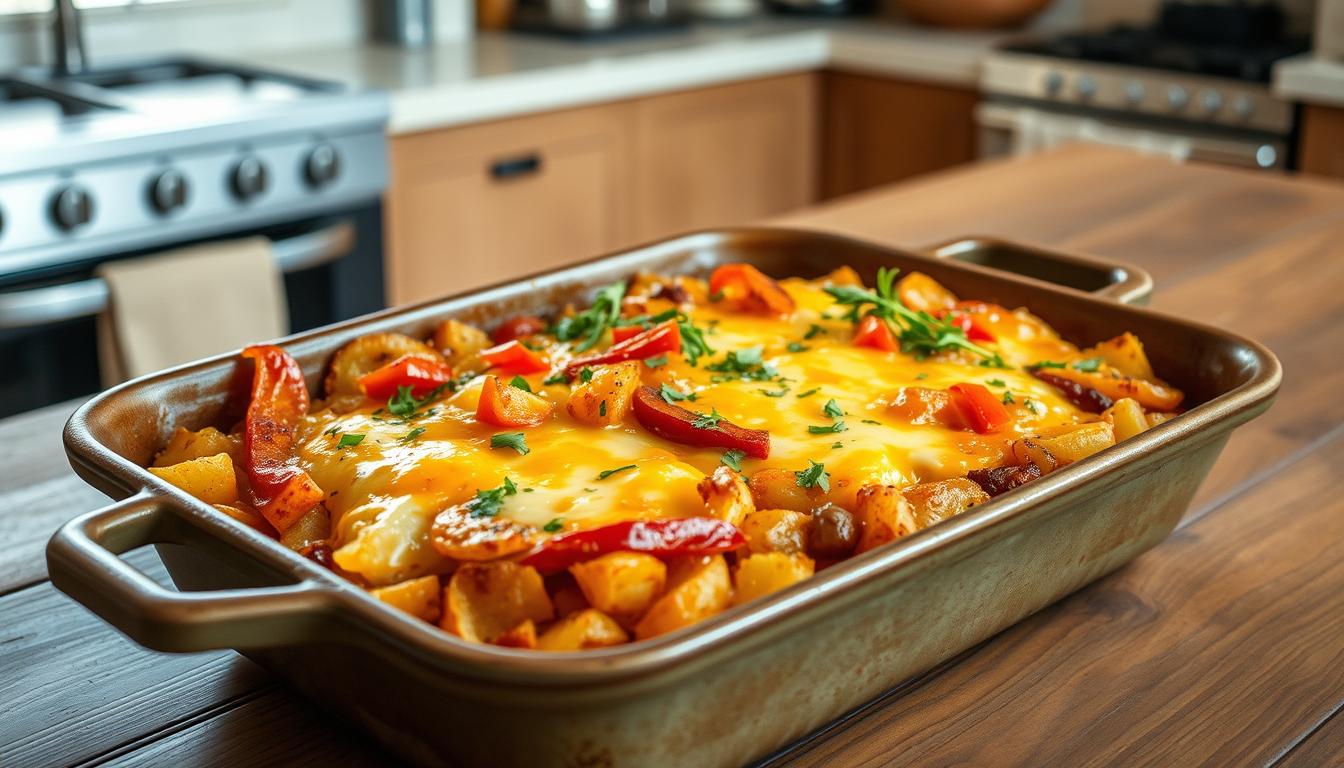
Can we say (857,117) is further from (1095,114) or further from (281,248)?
(281,248)

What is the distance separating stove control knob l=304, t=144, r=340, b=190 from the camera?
2955 millimetres

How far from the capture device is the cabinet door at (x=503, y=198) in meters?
3.43

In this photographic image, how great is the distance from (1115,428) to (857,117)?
338 centimetres

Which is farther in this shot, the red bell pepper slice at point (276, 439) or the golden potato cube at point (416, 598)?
the red bell pepper slice at point (276, 439)

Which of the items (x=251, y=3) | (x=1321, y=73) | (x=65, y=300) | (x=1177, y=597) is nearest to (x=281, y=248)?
(x=65, y=300)

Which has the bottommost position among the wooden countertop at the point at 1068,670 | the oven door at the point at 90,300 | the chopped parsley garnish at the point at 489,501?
the oven door at the point at 90,300

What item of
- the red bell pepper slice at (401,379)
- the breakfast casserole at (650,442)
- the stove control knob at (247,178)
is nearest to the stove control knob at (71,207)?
the stove control knob at (247,178)

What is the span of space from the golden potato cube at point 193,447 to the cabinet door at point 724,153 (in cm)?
289

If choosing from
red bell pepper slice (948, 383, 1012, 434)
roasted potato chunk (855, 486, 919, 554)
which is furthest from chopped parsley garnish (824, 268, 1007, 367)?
roasted potato chunk (855, 486, 919, 554)

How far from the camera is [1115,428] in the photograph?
117 cm

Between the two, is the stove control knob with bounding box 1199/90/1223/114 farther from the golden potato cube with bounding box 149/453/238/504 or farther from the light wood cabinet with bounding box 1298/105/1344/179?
the golden potato cube with bounding box 149/453/238/504

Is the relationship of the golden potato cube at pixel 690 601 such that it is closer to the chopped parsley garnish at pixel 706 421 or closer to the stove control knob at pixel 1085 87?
the chopped parsley garnish at pixel 706 421

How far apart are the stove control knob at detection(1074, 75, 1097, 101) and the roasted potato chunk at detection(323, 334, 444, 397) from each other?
299 centimetres

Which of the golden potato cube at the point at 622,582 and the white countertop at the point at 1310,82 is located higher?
the white countertop at the point at 1310,82
